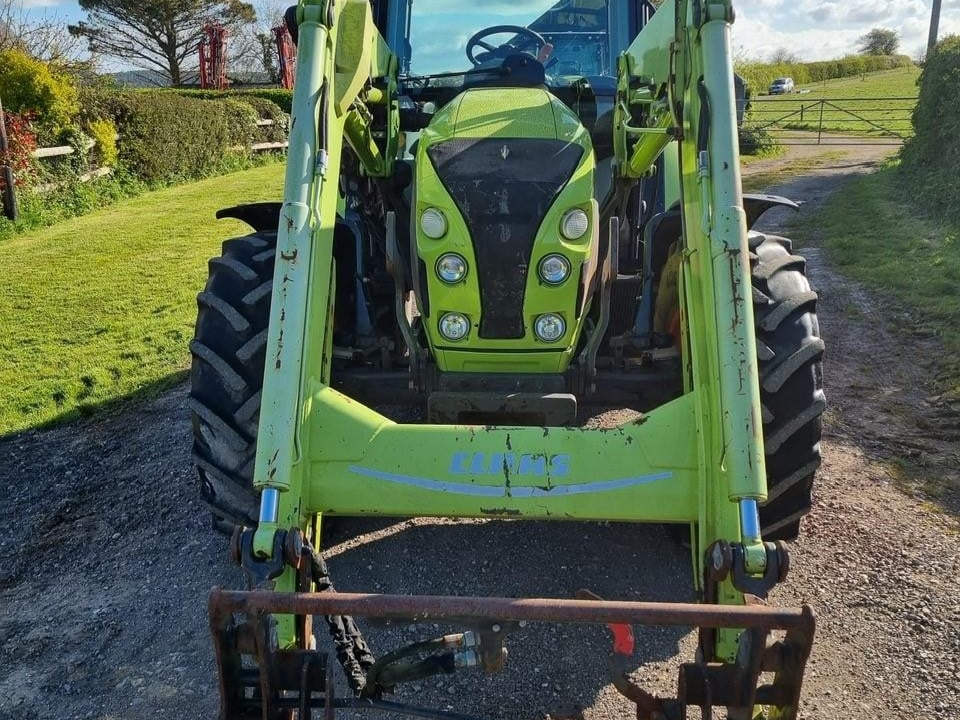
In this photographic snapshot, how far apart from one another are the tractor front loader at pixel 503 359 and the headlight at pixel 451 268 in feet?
0.03

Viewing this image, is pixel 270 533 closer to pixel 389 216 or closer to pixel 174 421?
pixel 389 216

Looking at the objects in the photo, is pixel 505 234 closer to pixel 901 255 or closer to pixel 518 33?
pixel 518 33

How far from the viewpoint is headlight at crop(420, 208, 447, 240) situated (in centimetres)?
305

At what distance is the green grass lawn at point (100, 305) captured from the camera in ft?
20.0

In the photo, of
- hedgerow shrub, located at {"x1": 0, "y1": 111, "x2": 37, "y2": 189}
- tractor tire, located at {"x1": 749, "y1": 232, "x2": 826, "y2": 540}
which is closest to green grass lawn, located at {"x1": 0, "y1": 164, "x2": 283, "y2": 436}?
hedgerow shrub, located at {"x1": 0, "y1": 111, "x2": 37, "y2": 189}

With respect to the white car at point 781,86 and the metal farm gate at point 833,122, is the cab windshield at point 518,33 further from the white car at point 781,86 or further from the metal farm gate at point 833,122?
the white car at point 781,86

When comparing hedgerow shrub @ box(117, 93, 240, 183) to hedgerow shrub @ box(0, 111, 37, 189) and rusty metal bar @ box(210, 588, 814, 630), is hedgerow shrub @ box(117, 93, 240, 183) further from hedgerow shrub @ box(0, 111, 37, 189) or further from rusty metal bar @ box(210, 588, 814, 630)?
rusty metal bar @ box(210, 588, 814, 630)

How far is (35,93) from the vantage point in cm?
1343

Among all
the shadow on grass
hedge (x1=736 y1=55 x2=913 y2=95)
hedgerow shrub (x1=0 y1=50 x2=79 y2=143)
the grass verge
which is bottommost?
the shadow on grass

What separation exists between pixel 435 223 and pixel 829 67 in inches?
2424

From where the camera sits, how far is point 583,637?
10.4 feet

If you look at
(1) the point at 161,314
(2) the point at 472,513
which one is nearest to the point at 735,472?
(2) the point at 472,513

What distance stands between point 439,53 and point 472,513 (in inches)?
120

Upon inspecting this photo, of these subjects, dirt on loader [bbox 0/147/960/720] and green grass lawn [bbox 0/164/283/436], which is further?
green grass lawn [bbox 0/164/283/436]
